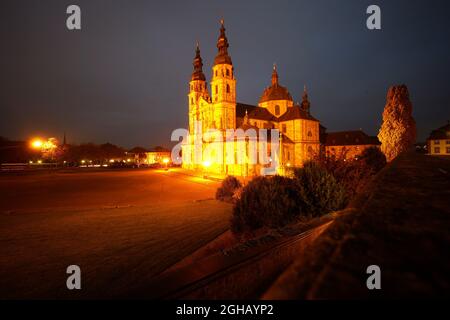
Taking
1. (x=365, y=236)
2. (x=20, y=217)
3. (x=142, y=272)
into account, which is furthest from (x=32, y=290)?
(x=20, y=217)

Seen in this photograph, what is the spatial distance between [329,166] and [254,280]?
11.1 m

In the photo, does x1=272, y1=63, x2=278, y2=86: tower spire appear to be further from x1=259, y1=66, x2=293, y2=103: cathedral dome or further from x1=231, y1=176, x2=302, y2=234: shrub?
x1=231, y1=176, x2=302, y2=234: shrub

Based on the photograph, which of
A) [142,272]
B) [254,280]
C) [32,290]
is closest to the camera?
[254,280]

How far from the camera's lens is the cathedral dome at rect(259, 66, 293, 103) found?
5575 cm

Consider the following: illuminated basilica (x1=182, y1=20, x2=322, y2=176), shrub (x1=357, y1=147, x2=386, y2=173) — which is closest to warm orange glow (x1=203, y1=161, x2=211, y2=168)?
illuminated basilica (x1=182, y1=20, x2=322, y2=176)

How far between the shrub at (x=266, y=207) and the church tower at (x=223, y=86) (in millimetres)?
35368

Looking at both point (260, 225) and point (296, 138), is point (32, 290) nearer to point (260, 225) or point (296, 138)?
point (260, 225)

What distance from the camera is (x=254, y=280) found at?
8.45ft

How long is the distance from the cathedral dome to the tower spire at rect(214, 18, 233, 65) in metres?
15.9

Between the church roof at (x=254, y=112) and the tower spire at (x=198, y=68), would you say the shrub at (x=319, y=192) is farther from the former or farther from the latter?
the tower spire at (x=198, y=68)

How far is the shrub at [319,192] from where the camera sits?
28.4 ft

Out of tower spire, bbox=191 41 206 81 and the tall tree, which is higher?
tower spire, bbox=191 41 206 81

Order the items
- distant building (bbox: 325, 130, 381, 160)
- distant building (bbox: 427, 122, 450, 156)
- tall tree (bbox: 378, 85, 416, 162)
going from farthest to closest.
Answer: distant building (bbox: 325, 130, 381, 160) → distant building (bbox: 427, 122, 450, 156) → tall tree (bbox: 378, 85, 416, 162)

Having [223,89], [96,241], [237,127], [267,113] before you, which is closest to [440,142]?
[267,113]
